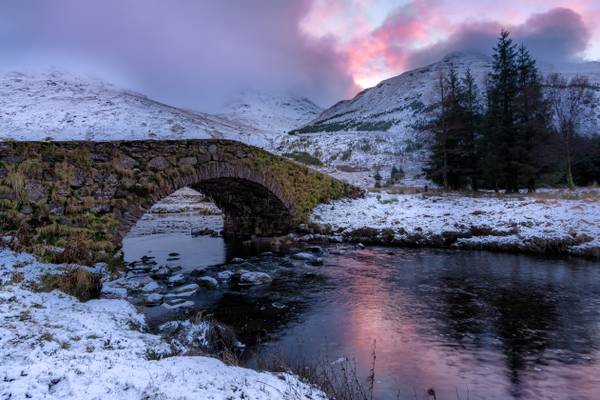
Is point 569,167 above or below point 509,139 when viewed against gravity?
below

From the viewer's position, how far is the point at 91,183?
10.5 metres

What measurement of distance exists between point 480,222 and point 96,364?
16.2 metres

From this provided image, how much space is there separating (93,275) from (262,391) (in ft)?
18.1

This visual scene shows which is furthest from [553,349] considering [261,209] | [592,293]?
[261,209]

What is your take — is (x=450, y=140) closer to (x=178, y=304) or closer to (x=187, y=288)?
(x=187, y=288)

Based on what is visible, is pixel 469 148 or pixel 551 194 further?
pixel 469 148

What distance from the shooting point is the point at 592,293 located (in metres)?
9.30

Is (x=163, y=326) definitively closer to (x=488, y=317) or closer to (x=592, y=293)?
(x=488, y=317)

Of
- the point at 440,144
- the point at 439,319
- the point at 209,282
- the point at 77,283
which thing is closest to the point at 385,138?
the point at 440,144

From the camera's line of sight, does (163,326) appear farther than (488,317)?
No

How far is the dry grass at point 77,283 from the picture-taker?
7246mm

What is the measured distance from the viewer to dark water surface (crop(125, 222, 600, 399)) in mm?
5605

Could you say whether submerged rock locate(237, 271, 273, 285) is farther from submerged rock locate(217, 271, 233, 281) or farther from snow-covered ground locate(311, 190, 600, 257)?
snow-covered ground locate(311, 190, 600, 257)

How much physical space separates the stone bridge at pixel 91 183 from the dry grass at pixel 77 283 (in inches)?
43.3
